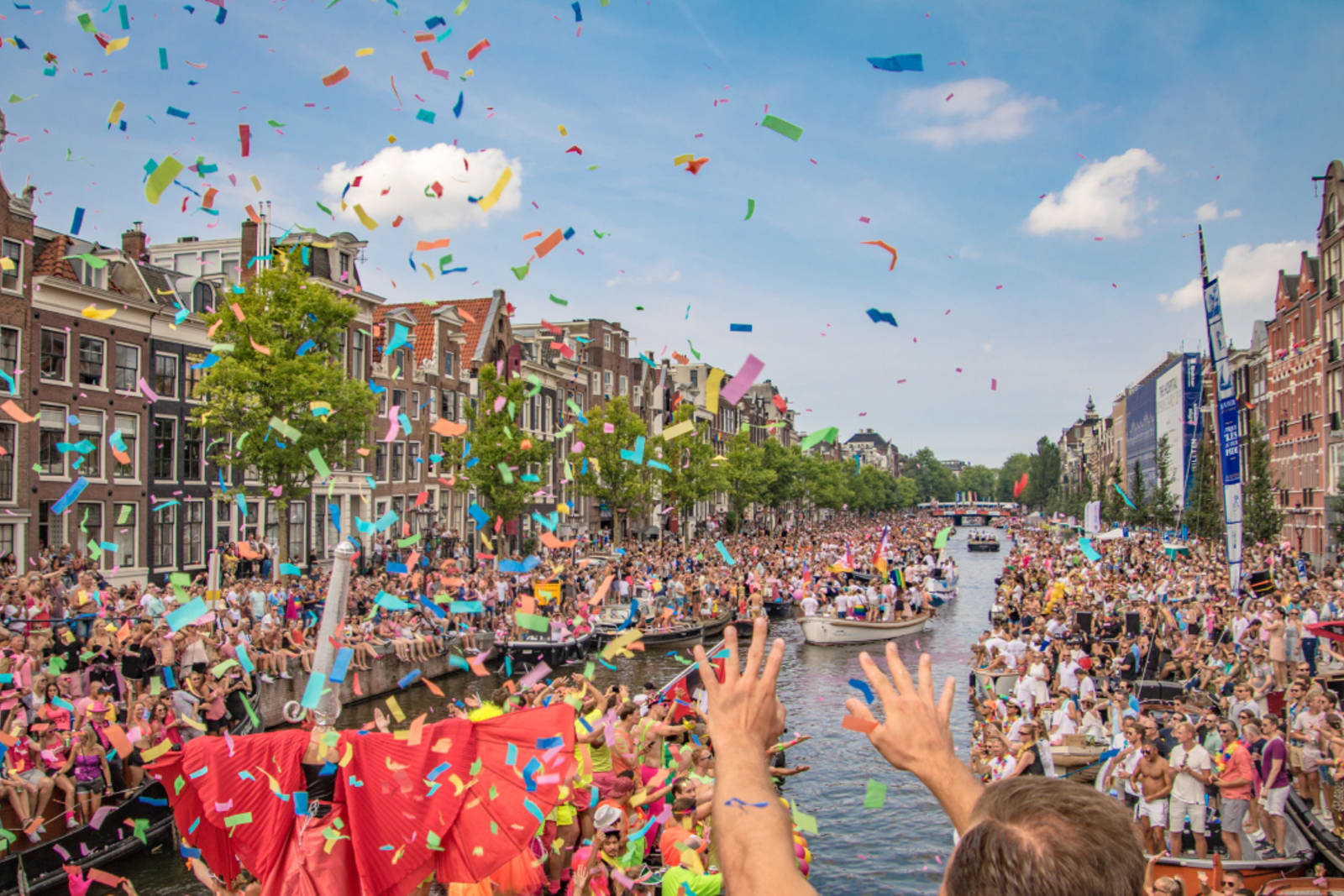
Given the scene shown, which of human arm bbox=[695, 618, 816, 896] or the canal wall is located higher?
human arm bbox=[695, 618, 816, 896]

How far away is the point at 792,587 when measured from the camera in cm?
4159

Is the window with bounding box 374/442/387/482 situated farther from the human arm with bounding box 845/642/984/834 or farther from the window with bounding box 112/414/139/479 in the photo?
the human arm with bounding box 845/642/984/834

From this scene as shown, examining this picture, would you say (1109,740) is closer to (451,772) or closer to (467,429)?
(451,772)

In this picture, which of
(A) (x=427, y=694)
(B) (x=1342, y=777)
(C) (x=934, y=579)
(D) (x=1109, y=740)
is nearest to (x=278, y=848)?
(B) (x=1342, y=777)

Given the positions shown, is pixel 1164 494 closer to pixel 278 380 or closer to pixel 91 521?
pixel 278 380

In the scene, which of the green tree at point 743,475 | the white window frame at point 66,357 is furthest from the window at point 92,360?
the green tree at point 743,475

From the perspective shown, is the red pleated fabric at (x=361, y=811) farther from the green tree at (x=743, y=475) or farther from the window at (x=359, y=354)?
the green tree at (x=743, y=475)

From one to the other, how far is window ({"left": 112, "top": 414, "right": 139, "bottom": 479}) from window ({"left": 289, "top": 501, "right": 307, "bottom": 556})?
7.14 m

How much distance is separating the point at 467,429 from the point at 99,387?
1800 centimetres

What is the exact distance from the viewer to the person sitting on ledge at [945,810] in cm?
155

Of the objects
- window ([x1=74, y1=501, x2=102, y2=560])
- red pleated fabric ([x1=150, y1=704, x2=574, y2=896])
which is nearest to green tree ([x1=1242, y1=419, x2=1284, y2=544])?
window ([x1=74, y1=501, x2=102, y2=560])

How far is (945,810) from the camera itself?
1.89 m

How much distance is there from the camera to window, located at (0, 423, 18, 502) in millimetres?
26678

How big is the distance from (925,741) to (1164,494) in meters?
78.4
